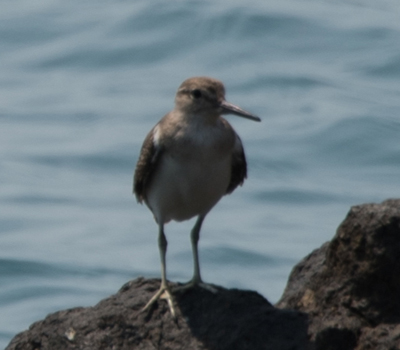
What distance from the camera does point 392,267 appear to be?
6.34m

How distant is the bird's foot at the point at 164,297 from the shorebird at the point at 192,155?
5cm

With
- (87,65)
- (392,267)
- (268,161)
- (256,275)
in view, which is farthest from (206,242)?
(392,267)

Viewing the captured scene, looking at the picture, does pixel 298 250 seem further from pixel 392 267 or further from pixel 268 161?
pixel 392 267

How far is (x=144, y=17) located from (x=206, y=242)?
7137 millimetres

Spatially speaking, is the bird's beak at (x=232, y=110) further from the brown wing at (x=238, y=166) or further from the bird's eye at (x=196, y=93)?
the brown wing at (x=238, y=166)

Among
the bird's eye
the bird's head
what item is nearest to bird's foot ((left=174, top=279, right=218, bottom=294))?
the bird's head

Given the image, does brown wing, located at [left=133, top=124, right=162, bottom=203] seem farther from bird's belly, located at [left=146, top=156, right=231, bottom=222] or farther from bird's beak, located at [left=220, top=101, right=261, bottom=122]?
bird's beak, located at [left=220, top=101, right=261, bottom=122]

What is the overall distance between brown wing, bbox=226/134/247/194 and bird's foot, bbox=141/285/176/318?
1012 millimetres

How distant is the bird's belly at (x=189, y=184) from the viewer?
7168mm

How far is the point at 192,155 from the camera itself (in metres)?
7.16

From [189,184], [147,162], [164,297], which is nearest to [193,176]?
[189,184]

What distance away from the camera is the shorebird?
7.18 m

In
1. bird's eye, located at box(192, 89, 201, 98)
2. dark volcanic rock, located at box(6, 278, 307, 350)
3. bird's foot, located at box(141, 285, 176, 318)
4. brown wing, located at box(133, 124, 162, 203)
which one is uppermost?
bird's eye, located at box(192, 89, 201, 98)

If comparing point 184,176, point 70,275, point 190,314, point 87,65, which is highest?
point 184,176
